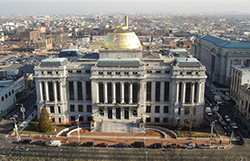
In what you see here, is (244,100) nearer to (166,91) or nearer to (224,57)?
(166,91)

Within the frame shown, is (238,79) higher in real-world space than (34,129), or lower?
higher

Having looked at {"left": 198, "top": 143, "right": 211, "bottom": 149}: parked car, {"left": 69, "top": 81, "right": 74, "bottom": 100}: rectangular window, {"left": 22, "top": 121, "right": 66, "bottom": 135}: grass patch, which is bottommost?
{"left": 198, "top": 143, "right": 211, "bottom": 149}: parked car

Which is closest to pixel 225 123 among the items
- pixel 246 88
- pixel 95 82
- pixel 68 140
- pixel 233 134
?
pixel 233 134

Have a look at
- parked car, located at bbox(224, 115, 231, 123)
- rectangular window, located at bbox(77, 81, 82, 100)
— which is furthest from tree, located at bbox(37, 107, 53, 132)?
parked car, located at bbox(224, 115, 231, 123)

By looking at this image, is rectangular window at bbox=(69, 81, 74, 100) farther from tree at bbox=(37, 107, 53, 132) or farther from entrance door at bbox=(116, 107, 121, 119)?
entrance door at bbox=(116, 107, 121, 119)

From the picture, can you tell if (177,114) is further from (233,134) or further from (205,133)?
(233,134)

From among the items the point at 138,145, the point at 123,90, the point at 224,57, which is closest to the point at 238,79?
the point at 224,57
